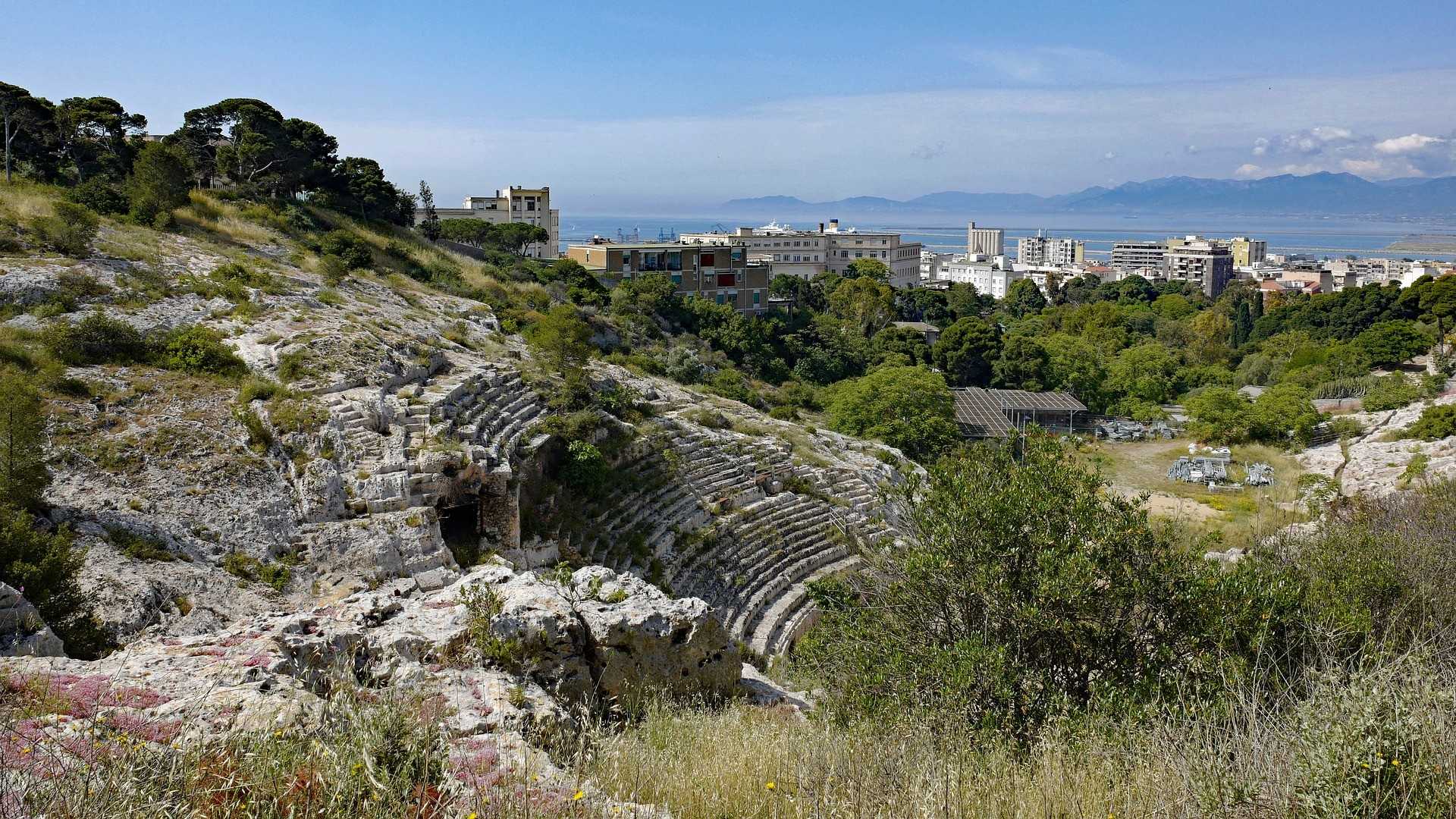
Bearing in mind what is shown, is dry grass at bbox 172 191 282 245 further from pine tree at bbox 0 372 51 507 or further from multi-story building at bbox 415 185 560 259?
multi-story building at bbox 415 185 560 259

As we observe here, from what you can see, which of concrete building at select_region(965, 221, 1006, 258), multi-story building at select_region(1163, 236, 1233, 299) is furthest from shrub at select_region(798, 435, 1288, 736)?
concrete building at select_region(965, 221, 1006, 258)

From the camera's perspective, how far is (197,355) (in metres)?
14.9

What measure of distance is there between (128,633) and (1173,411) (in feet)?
146

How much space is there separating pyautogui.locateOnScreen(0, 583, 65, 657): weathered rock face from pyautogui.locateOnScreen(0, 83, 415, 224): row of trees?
848 inches

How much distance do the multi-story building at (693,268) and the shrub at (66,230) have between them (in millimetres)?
29720

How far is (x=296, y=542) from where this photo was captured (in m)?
11.3

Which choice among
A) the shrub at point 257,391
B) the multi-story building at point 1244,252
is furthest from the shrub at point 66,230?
the multi-story building at point 1244,252

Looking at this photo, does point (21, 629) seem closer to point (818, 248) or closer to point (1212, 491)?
point (1212, 491)

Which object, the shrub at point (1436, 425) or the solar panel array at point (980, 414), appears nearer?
the shrub at point (1436, 425)

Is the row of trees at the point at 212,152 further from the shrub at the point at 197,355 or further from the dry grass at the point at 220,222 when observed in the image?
the shrub at the point at 197,355

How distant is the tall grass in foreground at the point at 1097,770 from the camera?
4.72 m

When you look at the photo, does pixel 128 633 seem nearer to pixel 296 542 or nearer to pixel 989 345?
pixel 296 542

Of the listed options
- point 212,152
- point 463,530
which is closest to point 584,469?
point 463,530

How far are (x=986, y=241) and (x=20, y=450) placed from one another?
19479cm
